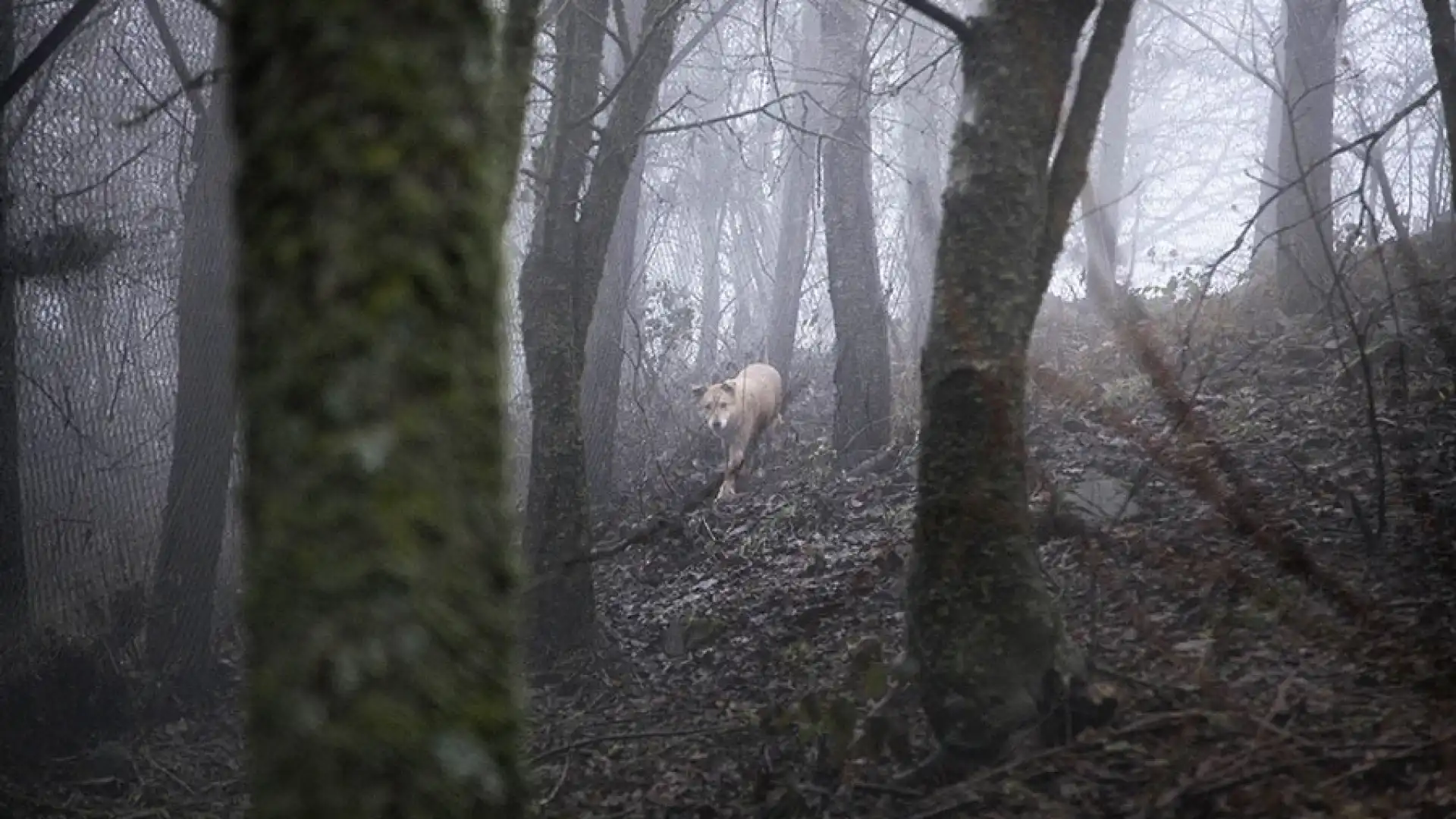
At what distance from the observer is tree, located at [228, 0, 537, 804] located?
1.51 metres

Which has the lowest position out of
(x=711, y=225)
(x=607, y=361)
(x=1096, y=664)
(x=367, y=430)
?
(x=1096, y=664)

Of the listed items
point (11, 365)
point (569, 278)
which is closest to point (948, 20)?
point (569, 278)

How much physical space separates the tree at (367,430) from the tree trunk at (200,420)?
5064 millimetres

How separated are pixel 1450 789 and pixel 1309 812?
0.36m

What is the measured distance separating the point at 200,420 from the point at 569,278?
7.31ft

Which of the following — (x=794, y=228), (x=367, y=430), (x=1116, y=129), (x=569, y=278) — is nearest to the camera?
(x=367, y=430)

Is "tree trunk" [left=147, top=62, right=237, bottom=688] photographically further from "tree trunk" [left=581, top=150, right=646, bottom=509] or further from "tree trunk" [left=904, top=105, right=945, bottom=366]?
"tree trunk" [left=904, top=105, right=945, bottom=366]

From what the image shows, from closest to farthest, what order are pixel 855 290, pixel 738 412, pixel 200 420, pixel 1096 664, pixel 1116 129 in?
pixel 1096 664
pixel 200 420
pixel 855 290
pixel 738 412
pixel 1116 129

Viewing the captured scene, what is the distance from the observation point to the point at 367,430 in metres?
1.55

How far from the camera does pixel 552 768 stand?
459 centimetres

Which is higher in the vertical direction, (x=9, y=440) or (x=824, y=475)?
(x=824, y=475)

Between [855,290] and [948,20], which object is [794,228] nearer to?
[855,290]

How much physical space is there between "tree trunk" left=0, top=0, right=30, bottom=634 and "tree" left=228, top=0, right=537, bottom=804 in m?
4.79

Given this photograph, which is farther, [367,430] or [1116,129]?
[1116,129]
